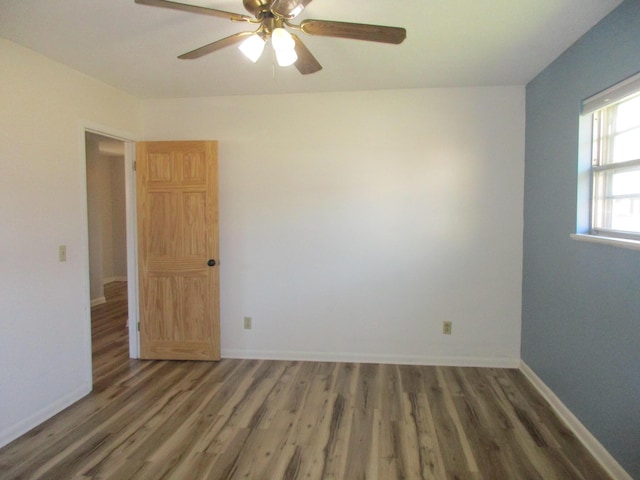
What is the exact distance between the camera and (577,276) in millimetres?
2281

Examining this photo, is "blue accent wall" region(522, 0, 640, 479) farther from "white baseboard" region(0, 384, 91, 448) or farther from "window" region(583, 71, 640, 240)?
"white baseboard" region(0, 384, 91, 448)

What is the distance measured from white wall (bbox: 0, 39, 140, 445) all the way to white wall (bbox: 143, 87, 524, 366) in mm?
958

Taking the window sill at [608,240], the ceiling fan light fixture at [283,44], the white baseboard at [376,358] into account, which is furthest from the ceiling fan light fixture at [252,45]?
the white baseboard at [376,358]

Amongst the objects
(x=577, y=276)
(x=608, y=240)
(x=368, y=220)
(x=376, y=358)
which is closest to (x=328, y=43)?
(x=368, y=220)

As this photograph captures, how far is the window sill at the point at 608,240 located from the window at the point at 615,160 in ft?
0.30

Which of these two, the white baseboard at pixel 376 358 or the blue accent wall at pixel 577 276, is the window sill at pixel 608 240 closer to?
the blue accent wall at pixel 577 276

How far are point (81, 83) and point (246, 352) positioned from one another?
267cm

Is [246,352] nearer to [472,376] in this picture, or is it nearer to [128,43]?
[472,376]

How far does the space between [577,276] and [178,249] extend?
316 centimetres

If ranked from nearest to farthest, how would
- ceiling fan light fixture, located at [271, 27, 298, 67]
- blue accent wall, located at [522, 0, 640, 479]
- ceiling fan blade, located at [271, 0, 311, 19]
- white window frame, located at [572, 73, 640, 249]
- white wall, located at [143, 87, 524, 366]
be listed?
ceiling fan blade, located at [271, 0, 311, 19]
ceiling fan light fixture, located at [271, 27, 298, 67]
blue accent wall, located at [522, 0, 640, 479]
white window frame, located at [572, 73, 640, 249]
white wall, located at [143, 87, 524, 366]

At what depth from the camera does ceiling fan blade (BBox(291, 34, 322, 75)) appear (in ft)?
5.84

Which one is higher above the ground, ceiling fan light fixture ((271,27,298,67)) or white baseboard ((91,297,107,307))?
ceiling fan light fixture ((271,27,298,67))

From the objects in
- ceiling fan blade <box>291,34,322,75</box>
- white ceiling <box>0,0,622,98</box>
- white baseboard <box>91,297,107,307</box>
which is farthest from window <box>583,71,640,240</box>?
white baseboard <box>91,297,107,307</box>

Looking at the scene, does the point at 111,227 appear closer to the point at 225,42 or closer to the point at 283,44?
the point at 225,42
